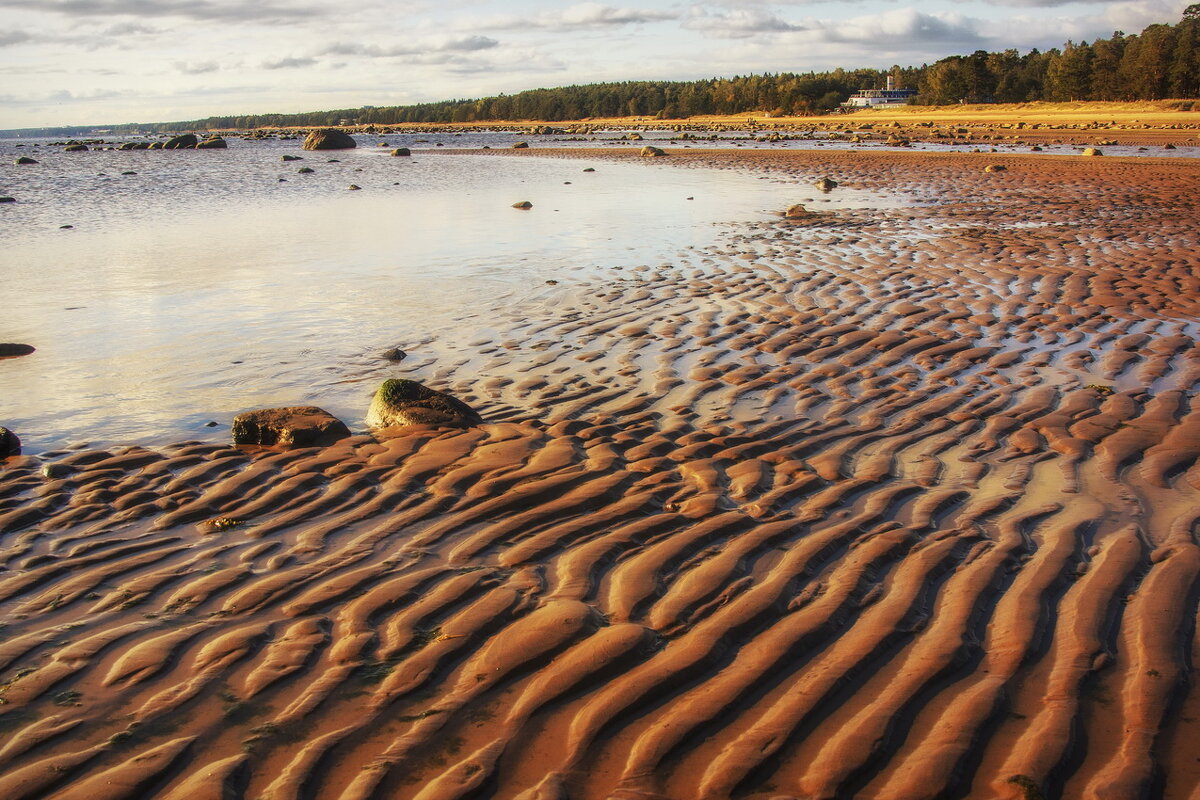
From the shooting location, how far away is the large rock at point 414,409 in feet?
Answer: 21.0

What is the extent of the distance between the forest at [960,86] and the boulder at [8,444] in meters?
88.2

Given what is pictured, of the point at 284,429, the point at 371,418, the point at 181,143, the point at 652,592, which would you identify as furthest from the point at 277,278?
the point at 181,143

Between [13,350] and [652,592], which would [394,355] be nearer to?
[13,350]

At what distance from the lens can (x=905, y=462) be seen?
5.69m

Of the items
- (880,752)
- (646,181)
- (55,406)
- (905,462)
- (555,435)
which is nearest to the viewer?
(880,752)

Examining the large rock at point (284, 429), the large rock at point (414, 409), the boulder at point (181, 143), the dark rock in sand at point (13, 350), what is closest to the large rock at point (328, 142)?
the boulder at point (181, 143)

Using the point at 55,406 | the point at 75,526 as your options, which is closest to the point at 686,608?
the point at 75,526

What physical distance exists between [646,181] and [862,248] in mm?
16431

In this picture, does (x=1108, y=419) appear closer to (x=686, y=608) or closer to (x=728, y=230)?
(x=686, y=608)

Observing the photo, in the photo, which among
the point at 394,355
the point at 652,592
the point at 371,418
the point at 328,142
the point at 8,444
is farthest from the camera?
the point at 328,142

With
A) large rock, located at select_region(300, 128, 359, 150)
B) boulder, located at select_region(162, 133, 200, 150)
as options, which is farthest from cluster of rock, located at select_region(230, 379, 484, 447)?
boulder, located at select_region(162, 133, 200, 150)

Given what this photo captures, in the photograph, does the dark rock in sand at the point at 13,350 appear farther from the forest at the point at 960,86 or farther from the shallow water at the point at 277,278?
the forest at the point at 960,86

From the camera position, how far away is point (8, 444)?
19.8ft

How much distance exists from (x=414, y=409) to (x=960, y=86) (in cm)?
10421
